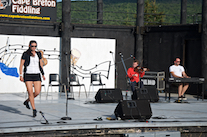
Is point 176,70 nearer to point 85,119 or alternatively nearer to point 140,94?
point 140,94

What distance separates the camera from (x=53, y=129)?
16.6 ft

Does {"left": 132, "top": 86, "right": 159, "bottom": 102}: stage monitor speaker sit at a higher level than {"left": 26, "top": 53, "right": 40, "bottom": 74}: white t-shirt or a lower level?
lower

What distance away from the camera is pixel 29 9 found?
37.4 ft

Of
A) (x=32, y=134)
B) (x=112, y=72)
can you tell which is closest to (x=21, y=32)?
(x=112, y=72)

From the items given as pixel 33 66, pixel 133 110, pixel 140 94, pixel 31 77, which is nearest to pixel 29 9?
pixel 140 94

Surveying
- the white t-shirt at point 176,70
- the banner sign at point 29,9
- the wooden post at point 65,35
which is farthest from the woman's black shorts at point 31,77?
the banner sign at point 29,9

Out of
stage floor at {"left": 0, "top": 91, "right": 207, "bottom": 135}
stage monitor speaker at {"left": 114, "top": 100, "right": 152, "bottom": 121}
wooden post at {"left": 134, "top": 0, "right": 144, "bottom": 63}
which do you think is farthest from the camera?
wooden post at {"left": 134, "top": 0, "right": 144, "bottom": 63}

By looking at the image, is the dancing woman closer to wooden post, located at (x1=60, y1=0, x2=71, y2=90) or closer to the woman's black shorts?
the woman's black shorts

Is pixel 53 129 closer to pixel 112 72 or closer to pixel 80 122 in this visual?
pixel 80 122

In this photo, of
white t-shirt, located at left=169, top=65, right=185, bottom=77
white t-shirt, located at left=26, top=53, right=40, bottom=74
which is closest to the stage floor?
white t-shirt, located at left=26, top=53, right=40, bottom=74

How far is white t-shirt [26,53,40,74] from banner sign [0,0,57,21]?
569cm

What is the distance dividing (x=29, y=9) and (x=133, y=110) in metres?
7.16

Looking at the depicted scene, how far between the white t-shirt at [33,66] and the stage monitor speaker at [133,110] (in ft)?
6.02

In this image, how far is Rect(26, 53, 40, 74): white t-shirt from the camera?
611 cm
